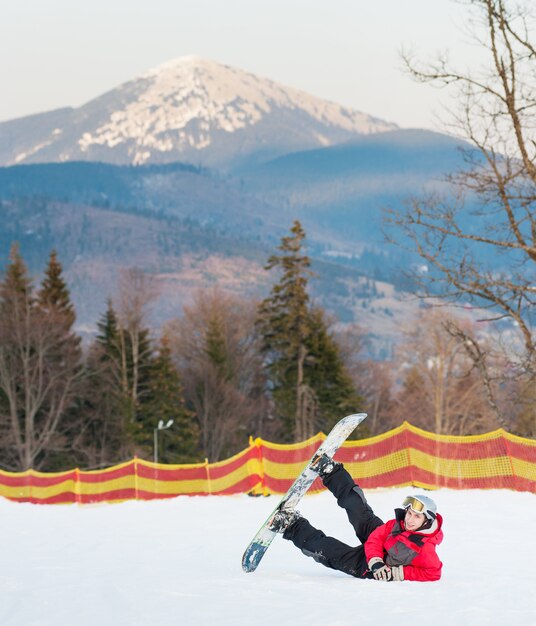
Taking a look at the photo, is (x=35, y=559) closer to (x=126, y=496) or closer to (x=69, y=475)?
(x=126, y=496)

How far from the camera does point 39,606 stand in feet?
26.4

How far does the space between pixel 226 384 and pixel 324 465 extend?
6636cm

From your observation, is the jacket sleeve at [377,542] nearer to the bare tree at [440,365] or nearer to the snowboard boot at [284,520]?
the snowboard boot at [284,520]

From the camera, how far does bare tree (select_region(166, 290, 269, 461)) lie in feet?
242

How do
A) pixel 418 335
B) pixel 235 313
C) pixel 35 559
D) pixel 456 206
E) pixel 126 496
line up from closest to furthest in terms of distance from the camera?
pixel 35 559, pixel 456 206, pixel 126 496, pixel 418 335, pixel 235 313

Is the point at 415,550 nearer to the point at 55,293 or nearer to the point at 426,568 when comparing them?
the point at 426,568

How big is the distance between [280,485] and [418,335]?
122ft

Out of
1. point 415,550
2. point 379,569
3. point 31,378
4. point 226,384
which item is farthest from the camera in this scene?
point 226,384

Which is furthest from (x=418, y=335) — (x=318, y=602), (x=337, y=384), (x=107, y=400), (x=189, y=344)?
(x=318, y=602)

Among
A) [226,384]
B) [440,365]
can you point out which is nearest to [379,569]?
[440,365]

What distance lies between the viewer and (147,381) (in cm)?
6506

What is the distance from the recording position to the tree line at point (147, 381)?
55438mm

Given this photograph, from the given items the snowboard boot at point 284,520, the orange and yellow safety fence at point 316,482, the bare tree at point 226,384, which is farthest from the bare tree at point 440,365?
the snowboard boot at point 284,520

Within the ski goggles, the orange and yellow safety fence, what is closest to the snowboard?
the ski goggles
